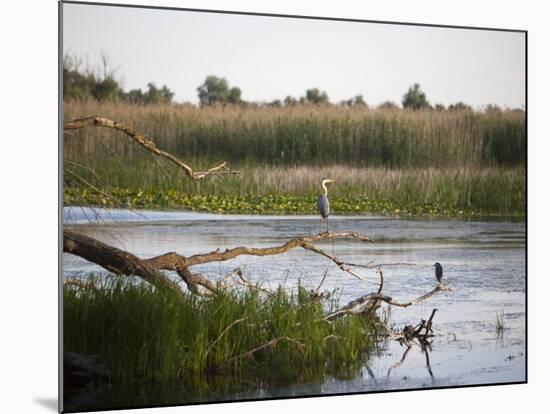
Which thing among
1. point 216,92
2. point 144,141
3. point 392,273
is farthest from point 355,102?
point 144,141

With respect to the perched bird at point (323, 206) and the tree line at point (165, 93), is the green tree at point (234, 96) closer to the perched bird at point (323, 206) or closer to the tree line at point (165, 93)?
the tree line at point (165, 93)

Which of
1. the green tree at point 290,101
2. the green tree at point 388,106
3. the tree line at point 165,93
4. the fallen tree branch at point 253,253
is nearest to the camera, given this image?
the tree line at point 165,93

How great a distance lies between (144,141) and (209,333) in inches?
52.6

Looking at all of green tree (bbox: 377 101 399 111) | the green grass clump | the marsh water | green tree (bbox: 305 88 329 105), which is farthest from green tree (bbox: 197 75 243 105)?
the green grass clump

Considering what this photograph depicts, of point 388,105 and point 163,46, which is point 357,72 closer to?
point 388,105

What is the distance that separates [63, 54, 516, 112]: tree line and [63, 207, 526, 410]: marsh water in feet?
2.45

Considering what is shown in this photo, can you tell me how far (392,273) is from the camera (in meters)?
8.77

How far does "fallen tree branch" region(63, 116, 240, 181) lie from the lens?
798 cm

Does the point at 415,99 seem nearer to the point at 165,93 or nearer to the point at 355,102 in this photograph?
the point at 355,102

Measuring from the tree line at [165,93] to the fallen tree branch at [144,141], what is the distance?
15 centimetres

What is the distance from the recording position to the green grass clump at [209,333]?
7938 millimetres

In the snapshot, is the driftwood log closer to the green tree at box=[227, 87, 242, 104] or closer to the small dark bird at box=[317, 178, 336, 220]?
the small dark bird at box=[317, 178, 336, 220]

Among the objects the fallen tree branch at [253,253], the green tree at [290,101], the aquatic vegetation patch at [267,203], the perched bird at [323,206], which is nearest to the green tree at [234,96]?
the green tree at [290,101]

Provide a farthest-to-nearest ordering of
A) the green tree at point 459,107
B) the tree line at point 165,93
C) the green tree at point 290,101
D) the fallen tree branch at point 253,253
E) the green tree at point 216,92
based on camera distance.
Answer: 1. the green tree at point 459,107
2. the green tree at point 290,101
3. the green tree at point 216,92
4. the fallen tree branch at point 253,253
5. the tree line at point 165,93
